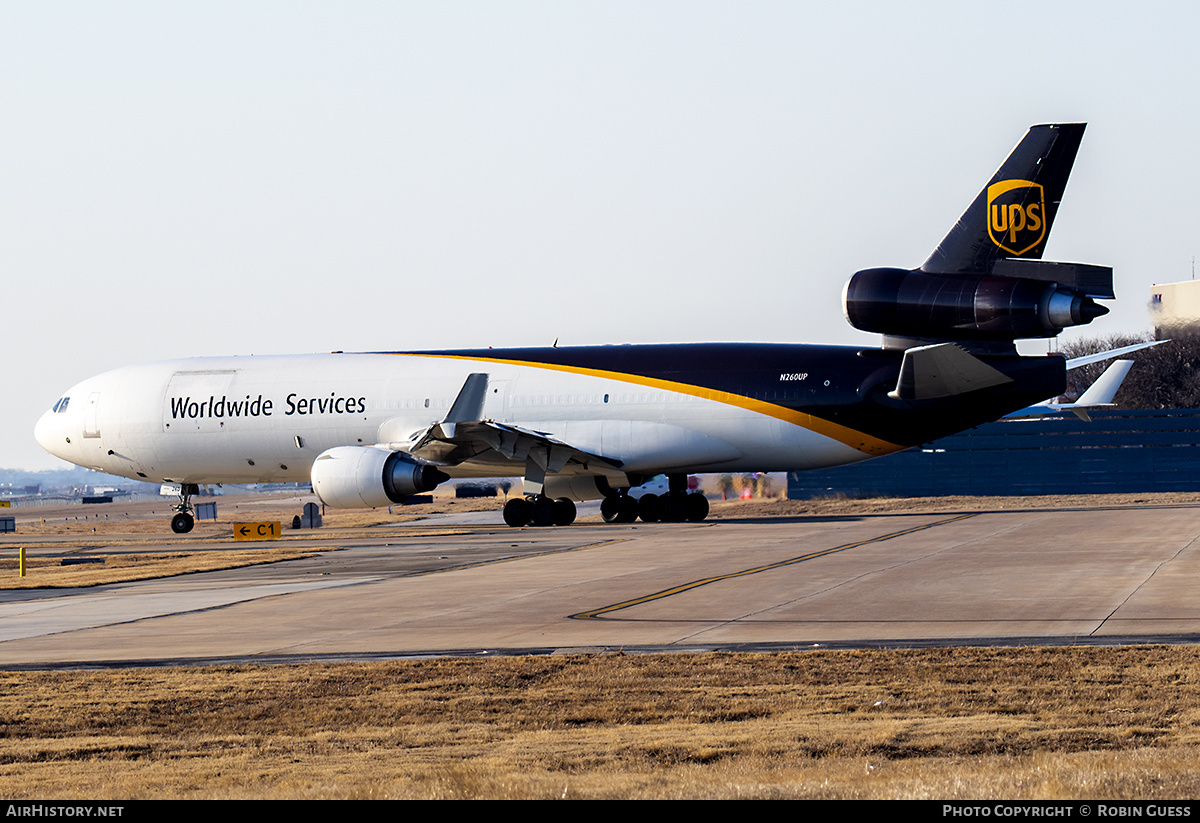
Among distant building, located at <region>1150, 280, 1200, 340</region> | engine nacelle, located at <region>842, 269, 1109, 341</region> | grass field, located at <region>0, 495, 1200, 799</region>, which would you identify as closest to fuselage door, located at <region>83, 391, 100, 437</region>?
engine nacelle, located at <region>842, 269, 1109, 341</region>

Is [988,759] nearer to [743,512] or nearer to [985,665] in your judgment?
[985,665]

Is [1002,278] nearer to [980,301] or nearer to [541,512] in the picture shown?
[980,301]

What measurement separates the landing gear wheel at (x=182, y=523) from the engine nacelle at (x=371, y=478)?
9.04 m

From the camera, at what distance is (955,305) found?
31.3 m

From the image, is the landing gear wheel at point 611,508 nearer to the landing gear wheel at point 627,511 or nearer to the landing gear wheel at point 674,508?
the landing gear wheel at point 627,511

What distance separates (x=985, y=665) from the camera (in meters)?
12.0

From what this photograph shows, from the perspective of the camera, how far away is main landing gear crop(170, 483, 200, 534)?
44.8 m

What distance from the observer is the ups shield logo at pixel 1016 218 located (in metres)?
30.7

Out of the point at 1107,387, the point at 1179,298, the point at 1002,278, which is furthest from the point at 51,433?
the point at 1179,298

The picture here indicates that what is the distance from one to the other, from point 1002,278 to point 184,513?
93.4 feet

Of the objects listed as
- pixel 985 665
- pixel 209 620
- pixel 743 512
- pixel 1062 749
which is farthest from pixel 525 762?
pixel 743 512

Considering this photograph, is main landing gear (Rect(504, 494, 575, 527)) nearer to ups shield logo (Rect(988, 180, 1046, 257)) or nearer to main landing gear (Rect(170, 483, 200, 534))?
main landing gear (Rect(170, 483, 200, 534))

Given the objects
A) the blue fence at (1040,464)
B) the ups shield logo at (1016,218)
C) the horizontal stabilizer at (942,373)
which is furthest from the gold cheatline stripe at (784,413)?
the blue fence at (1040,464)
